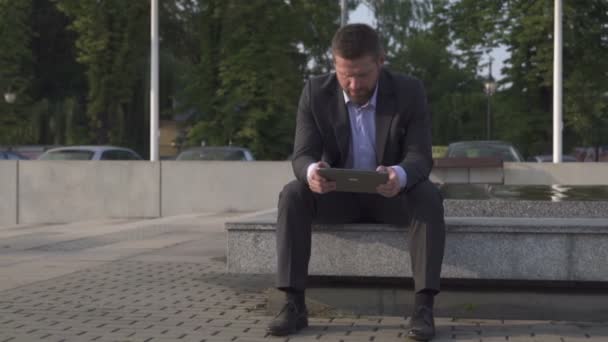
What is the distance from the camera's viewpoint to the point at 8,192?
1739 centimetres

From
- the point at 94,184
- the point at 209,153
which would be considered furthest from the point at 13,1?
the point at 94,184

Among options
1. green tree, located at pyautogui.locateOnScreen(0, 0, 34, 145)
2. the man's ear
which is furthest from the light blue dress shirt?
green tree, located at pyautogui.locateOnScreen(0, 0, 34, 145)

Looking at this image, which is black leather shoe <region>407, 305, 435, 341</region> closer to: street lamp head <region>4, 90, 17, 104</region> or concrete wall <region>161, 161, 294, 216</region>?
concrete wall <region>161, 161, 294, 216</region>

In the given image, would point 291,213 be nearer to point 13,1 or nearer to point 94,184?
point 94,184

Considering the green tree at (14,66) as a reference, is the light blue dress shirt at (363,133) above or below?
below

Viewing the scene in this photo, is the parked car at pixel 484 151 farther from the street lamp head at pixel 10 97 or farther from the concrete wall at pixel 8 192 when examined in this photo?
the street lamp head at pixel 10 97

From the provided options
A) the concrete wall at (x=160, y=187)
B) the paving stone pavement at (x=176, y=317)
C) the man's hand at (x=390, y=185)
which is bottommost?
the paving stone pavement at (x=176, y=317)

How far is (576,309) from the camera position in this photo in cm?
535

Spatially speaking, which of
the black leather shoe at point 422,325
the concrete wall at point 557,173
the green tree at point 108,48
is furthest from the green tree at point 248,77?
the black leather shoe at point 422,325

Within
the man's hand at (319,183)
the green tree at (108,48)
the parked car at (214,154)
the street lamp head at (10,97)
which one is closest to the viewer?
the man's hand at (319,183)

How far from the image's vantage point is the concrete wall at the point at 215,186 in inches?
672

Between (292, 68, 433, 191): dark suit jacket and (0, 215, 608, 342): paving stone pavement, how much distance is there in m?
0.88

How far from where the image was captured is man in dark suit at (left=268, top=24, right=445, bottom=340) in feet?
16.2

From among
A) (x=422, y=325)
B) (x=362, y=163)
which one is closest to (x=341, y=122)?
Answer: (x=362, y=163)
